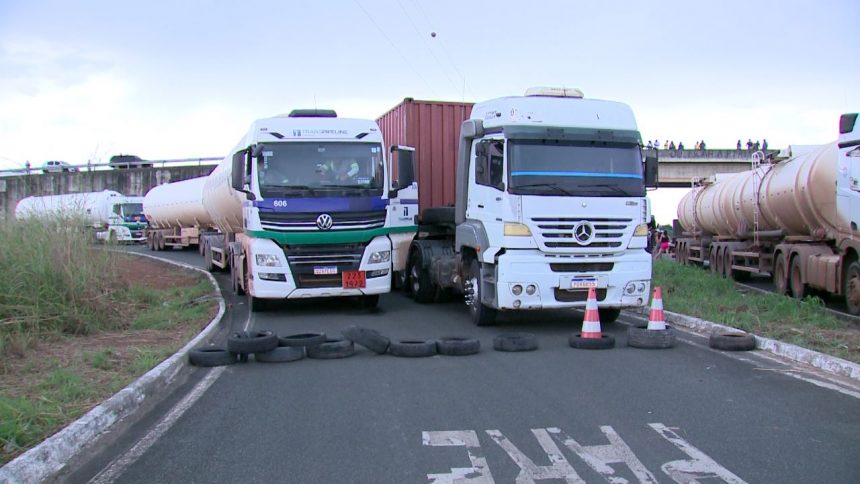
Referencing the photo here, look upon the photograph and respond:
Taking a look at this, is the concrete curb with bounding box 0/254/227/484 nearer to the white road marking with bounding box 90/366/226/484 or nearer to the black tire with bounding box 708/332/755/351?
the white road marking with bounding box 90/366/226/484

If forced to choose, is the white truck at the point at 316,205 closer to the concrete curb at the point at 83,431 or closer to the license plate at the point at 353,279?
the license plate at the point at 353,279

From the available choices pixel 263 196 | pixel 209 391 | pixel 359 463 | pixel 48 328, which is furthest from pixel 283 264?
pixel 359 463

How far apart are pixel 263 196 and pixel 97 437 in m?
7.00

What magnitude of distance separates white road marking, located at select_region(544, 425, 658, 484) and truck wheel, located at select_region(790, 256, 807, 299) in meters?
10.9

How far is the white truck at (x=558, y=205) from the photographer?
10055 mm

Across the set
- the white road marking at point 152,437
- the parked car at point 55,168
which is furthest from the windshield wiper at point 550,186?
the parked car at point 55,168

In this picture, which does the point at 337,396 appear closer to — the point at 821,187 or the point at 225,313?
the point at 225,313

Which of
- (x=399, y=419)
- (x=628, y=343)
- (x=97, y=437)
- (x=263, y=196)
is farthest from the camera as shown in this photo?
(x=263, y=196)

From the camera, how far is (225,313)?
12.9 meters

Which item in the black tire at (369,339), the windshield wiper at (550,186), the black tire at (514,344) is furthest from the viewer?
the windshield wiper at (550,186)

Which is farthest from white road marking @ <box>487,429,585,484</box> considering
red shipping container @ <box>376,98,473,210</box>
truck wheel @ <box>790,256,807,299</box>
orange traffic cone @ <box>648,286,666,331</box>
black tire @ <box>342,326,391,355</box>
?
truck wheel @ <box>790,256,807,299</box>

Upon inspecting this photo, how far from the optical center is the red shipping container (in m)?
14.7

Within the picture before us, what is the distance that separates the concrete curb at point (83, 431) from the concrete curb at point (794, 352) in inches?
285

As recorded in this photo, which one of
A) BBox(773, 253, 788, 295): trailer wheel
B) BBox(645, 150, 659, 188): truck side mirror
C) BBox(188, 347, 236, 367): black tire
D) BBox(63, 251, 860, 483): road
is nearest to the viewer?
BBox(63, 251, 860, 483): road
